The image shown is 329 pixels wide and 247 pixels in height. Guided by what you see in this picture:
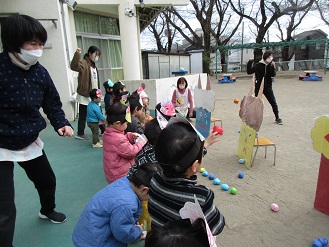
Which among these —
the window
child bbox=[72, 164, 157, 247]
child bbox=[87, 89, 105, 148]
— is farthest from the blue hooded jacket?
the window

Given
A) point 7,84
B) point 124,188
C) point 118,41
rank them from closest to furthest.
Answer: point 124,188
point 7,84
point 118,41

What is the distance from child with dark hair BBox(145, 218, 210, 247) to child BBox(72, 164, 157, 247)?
2.12ft

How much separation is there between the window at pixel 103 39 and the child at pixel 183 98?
13.8ft

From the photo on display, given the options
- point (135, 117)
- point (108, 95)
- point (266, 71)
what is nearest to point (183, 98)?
point (108, 95)

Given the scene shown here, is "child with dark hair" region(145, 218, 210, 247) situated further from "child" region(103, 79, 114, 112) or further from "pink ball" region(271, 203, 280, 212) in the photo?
"child" region(103, 79, 114, 112)

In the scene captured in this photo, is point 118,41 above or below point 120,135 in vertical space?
above

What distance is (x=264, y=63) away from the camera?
578 centimetres

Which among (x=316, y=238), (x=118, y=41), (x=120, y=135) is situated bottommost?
(x=316, y=238)

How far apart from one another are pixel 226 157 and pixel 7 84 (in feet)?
10.8

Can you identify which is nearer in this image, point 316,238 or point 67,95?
point 316,238

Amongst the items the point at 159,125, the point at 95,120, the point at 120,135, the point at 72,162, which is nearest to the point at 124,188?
the point at 159,125

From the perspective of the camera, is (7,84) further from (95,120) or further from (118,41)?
(118,41)

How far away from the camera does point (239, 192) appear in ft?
10.1

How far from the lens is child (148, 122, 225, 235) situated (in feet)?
4.10
